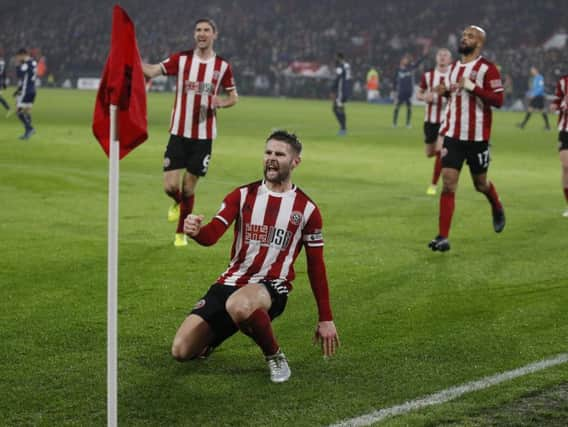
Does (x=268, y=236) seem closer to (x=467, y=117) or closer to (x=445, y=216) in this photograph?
(x=445, y=216)

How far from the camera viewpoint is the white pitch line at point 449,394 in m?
5.16

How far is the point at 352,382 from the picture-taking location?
5863 millimetres

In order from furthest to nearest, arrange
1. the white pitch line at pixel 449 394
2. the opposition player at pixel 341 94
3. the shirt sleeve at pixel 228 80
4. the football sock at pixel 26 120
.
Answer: the opposition player at pixel 341 94
the football sock at pixel 26 120
the shirt sleeve at pixel 228 80
the white pitch line at pixel 449 394

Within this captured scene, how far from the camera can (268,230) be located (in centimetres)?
611

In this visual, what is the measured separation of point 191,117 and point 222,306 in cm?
510

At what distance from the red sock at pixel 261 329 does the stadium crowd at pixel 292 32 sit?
46584 millimetres

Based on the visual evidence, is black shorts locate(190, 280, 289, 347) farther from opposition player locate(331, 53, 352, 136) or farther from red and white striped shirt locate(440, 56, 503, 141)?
opposition player locate(331, 53, 352, 136)

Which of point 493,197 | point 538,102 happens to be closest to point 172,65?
point 493,197

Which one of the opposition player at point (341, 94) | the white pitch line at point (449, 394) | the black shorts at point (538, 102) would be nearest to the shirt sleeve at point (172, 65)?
the white pitch line at point (449, 394)

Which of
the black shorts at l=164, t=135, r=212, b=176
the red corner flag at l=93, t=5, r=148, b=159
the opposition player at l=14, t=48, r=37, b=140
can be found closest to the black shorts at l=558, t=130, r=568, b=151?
the black shorts at l=164, t=135, r=212, b=176

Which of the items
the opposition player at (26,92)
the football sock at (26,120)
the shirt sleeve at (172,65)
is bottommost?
the football sock at (26,120)

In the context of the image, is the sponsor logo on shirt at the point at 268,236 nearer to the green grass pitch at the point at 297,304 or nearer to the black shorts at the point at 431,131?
the green grass pitch at the point at 297,304

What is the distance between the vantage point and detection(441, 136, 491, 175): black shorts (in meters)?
10.7

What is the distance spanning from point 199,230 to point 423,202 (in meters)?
9.20
